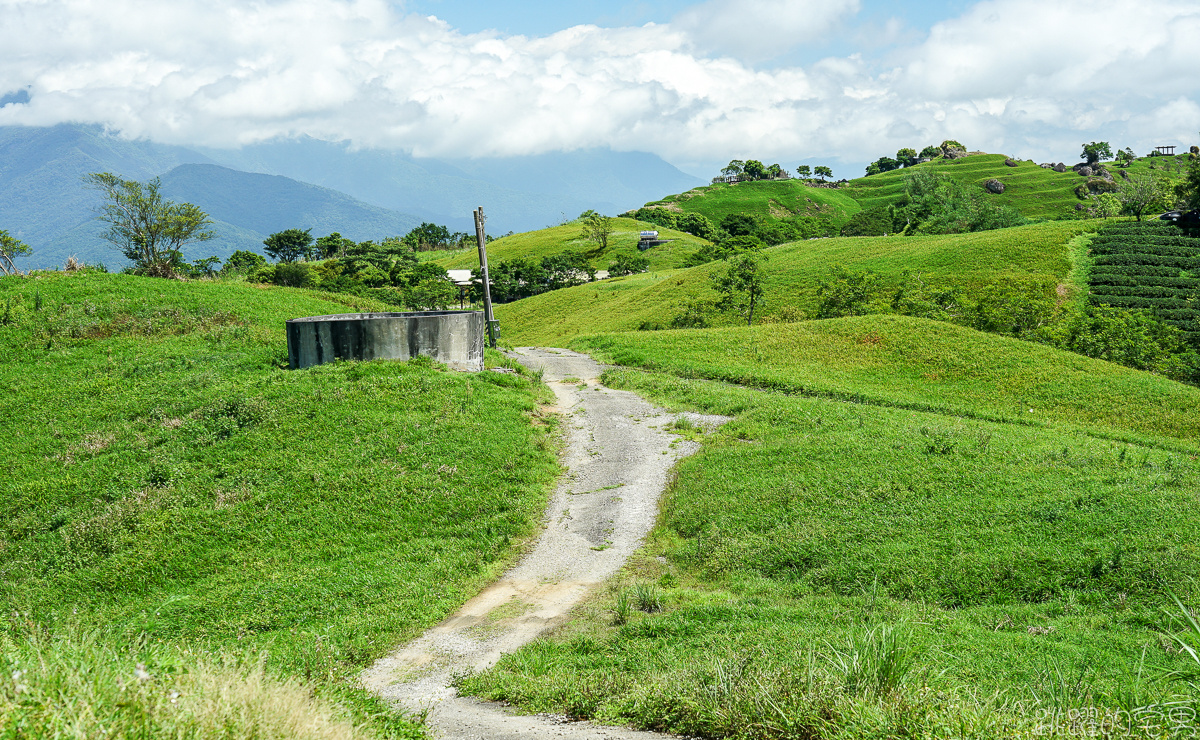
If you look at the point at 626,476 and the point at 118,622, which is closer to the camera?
the point at 118,622

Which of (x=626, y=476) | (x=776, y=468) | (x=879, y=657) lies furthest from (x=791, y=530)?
(x=879, y=657)

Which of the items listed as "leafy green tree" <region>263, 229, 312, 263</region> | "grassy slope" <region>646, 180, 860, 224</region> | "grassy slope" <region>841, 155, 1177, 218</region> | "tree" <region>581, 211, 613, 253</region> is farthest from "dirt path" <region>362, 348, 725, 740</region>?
"grassy slope" <region>841, 155, 1177, 218</region>

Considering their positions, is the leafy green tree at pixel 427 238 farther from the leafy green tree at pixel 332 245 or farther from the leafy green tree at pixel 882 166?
the leafy green tree at pixel 882 166

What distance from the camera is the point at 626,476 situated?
14617 millimetres

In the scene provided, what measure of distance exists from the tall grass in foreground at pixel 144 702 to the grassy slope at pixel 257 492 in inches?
60.5

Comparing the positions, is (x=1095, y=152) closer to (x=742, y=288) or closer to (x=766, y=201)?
(x=766, y=201)

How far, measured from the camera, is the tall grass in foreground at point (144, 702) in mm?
3430

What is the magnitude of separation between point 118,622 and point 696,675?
8.26m

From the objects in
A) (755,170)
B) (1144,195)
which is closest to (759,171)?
(755,170)

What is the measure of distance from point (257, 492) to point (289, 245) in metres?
99.2

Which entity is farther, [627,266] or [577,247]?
[577,247]

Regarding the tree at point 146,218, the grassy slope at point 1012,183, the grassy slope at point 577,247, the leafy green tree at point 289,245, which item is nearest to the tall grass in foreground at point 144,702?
the tree at point 146,218

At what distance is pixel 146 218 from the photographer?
4362 cm

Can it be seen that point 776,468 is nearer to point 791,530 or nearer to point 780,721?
point 791,530
